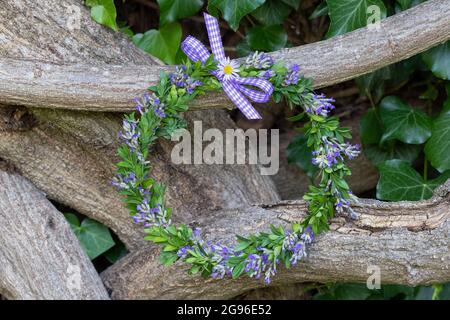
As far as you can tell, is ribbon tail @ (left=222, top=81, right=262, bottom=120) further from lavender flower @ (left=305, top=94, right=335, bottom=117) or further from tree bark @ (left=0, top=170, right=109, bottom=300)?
tree bark @ (left=0, top=170, right=109, bottom=300)

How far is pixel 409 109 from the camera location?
1.54 m

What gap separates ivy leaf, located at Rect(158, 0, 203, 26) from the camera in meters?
1.43

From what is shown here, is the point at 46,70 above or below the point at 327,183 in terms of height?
above

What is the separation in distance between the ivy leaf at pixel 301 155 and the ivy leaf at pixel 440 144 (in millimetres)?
299

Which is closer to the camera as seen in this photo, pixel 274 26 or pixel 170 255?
pixel 170 255

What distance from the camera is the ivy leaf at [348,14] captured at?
1333 mm

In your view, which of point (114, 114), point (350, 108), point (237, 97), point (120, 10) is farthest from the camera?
point (350, 108)

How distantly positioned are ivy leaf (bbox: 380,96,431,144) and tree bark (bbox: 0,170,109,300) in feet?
2.52

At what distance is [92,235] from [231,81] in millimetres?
578

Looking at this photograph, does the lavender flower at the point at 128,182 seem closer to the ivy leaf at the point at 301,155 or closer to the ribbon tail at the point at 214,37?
the ribbon tail at the point at 214,37

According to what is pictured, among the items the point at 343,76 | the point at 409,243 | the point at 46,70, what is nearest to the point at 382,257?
the point at 409,243

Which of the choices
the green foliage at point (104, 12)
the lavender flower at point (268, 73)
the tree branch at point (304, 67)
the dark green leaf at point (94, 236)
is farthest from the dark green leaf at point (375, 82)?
the dark green leaf at point (94, 236)

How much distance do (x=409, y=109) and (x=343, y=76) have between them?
1.35 ft

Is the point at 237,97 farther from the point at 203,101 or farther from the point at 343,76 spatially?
the point at 343,76
